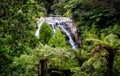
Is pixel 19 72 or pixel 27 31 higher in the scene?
pixel 27 31

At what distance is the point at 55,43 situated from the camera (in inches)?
584

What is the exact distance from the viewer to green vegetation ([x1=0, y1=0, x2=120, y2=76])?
595 centimetres

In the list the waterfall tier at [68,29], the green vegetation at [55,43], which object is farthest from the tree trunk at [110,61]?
the waterfall tier at [68,29]

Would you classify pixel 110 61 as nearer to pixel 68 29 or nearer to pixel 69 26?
pixel 68 29

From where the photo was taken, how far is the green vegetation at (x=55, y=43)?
595 cm

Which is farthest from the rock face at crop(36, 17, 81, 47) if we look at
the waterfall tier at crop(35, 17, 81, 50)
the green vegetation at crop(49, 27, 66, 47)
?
the green vegetation at crop(49, 27, 66, 47)

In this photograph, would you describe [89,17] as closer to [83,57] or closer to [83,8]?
[83,8]

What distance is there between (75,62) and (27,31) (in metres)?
6.07

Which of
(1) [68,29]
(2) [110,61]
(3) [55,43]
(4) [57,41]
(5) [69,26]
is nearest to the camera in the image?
(2) [110,61]

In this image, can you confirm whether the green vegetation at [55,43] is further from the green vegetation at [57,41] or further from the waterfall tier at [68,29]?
the waterfall tier at [68,29]

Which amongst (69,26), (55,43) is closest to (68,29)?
(69,26)

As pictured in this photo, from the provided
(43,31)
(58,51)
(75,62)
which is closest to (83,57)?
(75,62)

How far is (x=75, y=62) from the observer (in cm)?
1195

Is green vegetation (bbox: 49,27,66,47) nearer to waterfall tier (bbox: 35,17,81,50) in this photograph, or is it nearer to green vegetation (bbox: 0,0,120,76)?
green vegetation (bbox: 0,0,120,76)
